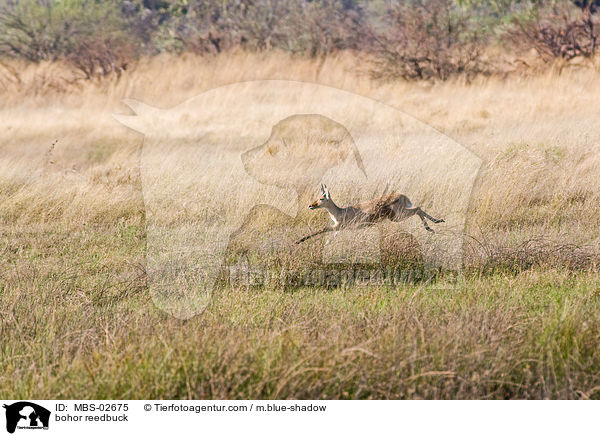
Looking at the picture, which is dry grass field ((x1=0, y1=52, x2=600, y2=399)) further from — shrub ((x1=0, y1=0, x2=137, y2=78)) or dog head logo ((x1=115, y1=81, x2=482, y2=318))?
shrub ((x1=0, y1=0, x2=137, y2=78))

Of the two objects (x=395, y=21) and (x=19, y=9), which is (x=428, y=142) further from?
(x=19, y=9)

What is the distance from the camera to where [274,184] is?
711cm

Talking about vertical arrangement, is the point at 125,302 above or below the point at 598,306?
below

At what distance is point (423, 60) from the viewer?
1717 cm

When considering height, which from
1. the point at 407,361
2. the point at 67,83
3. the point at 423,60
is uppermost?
the point at 407,361

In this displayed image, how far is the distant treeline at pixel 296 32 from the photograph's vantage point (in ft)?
56.3

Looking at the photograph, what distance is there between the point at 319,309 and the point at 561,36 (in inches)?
590

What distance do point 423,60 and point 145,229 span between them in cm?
1213

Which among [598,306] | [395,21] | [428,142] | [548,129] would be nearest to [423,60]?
[395,21]
